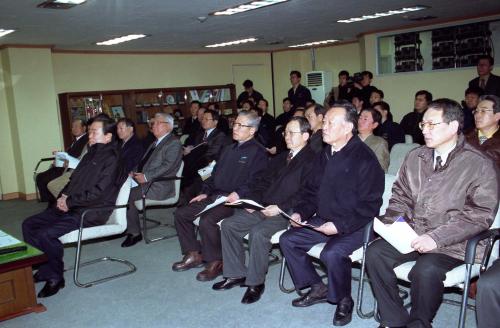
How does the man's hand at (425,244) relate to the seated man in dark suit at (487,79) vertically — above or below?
below

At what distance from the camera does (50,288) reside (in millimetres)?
3889

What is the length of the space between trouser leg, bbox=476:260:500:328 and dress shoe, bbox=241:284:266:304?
5.14 feet

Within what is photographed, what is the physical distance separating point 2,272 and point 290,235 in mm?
1957

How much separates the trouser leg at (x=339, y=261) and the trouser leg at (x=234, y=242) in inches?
32.7

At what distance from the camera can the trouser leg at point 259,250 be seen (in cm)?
353

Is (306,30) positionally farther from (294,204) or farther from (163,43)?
(294,204)

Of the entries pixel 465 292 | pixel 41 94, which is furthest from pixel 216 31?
pixel 465 292

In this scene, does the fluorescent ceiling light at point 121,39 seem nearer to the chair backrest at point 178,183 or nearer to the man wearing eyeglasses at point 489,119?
the chair backrest at point 178,183

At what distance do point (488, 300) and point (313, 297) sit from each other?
1260 millimetres

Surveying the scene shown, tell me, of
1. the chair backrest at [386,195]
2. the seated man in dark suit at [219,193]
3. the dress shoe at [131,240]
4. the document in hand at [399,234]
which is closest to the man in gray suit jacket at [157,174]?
the dress shoe at [131,240]

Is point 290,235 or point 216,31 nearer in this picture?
point 290,235

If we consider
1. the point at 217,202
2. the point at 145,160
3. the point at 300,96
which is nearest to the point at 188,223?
the point at 217,202

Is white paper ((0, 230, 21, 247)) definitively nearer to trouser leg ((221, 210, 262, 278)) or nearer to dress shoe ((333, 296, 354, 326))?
trouser leg ((221, 210, 262, 278))

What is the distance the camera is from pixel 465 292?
8.21ft
